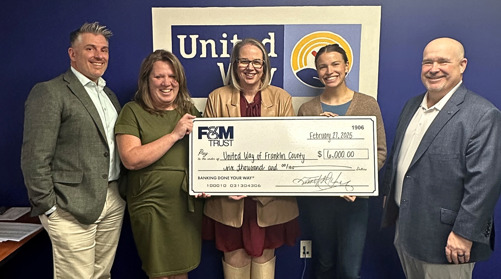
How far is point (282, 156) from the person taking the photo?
78.7 inches

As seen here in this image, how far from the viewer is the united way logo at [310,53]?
7.59ft

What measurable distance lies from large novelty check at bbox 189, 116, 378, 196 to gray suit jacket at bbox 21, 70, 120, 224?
1.58 feet

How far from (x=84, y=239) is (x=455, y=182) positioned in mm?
1847

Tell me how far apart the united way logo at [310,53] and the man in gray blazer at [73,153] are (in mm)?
1121

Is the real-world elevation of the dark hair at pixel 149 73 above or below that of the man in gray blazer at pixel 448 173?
above

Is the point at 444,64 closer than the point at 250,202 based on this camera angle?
Yes

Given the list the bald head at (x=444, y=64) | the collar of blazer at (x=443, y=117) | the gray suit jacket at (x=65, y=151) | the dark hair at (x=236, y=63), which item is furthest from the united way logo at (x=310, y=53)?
the gray suit jacket at (x=65, y=151)

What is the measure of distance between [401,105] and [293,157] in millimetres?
889

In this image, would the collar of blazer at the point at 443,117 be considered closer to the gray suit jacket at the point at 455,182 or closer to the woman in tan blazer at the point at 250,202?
the gray suit jacket at the point at 455,182

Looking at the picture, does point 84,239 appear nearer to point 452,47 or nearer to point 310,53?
point 310,53

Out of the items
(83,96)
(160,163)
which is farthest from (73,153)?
(160,163)

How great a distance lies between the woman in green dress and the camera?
75.0 inches

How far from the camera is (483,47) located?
7.54 ft

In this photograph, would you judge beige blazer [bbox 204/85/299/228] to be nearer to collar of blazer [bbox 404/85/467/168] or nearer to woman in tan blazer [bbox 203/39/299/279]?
woman in tan blazer [bbox 203/39/299/279]
